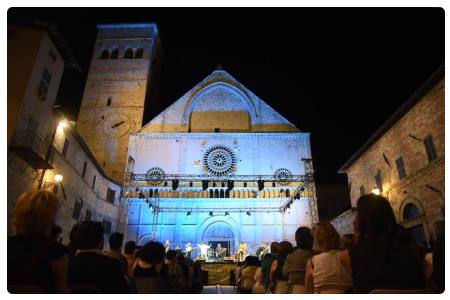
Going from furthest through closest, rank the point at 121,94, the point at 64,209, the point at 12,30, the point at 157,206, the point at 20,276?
1. the point at 121,94
2. the point at 157,206
3. the point at 64,209
4. the point at 12,30
5. the point at 20,276

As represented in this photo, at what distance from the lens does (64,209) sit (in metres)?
14.3

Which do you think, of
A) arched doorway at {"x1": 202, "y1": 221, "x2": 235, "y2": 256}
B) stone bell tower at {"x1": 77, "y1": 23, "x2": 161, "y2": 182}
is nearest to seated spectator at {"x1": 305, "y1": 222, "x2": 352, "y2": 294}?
arched doorway at {"x1": 202, "y1": 221, "x2": 235, "y2": 256}

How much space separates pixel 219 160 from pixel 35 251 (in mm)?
21292

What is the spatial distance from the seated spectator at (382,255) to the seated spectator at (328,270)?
1.33 feet

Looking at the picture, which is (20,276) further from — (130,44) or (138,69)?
(130,44)

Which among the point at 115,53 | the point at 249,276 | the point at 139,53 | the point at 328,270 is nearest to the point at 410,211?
the point at 249,276

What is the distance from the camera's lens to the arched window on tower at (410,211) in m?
12.4

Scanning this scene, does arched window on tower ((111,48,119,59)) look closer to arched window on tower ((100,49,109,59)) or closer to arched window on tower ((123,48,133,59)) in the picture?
arched window on tower ((100,49,109,59))

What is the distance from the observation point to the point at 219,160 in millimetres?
23359

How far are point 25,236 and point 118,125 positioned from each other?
1004 inches

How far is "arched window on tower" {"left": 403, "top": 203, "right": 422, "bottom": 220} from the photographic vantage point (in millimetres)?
12449

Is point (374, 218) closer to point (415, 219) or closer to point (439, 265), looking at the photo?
point (439, 265)

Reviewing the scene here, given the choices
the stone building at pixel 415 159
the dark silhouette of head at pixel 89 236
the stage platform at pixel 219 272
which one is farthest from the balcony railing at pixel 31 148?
the stone building at pixel 415 159

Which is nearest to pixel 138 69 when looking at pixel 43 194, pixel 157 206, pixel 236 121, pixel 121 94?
pixel 121 94
